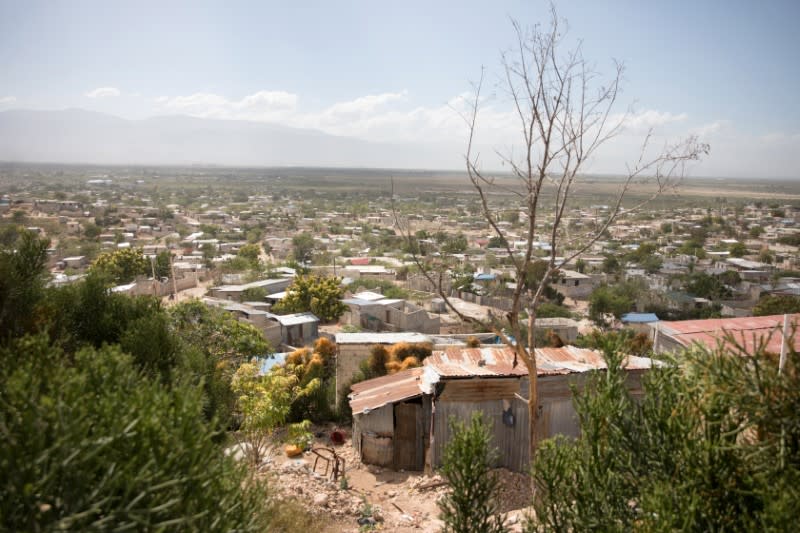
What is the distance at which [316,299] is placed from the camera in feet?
77.6

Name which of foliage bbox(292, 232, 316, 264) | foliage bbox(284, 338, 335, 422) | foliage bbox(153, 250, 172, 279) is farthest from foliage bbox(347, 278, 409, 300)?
foliage bbox(284, 338, 335, 422)

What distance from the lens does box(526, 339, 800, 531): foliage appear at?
12.2ft

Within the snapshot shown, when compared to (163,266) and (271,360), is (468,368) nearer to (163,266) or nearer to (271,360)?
(271,360)

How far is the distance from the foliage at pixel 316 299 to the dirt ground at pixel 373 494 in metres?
14.0

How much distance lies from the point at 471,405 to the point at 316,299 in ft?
51.1

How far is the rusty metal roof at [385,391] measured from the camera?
9492mm

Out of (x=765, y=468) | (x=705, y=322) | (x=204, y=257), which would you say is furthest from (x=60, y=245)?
(x=765, y=468)

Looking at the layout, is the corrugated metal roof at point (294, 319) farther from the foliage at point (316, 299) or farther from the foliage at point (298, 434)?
the foliage at point (298, 434)

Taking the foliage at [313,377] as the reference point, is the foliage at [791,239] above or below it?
above

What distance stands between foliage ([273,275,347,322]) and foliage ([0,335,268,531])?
19.7 metres

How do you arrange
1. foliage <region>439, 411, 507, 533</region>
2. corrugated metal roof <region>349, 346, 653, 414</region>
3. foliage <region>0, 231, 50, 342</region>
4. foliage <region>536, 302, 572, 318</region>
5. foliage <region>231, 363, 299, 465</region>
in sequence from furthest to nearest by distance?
foliage <region>536, 302, 572, 318</region> < corrugated metal roof <region>349, 346, 653, 414</region> < foliage <region>231, 363, 299, 465</region> < foliage <region>0, 231, 50, 342</region> < foliage <region>439, 411, 507, 533</region>

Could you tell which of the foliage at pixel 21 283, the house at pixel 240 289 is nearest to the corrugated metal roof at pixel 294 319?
the house at pixel 240 289

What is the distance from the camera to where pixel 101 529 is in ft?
10.2

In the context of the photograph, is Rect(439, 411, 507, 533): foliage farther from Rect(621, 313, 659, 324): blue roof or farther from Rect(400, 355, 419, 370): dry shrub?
Rect(621, 313, 659, 324): blue roof
